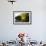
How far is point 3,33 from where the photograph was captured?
5.80 meters

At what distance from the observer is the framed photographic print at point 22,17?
227 inches

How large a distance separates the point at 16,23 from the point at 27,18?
49 centimetres

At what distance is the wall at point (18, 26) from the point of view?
5.74 m

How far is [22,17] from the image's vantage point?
5.81m

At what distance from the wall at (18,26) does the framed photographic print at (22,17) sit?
0.12 meters

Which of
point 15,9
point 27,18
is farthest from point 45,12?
point 15,9

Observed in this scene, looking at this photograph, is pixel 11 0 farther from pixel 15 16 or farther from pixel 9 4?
pixel 15 16

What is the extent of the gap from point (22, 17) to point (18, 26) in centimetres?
40

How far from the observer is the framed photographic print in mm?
5770

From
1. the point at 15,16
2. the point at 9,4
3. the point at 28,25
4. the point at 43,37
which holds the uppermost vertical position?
the point at 9,4

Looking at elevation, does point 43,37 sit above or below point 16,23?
below

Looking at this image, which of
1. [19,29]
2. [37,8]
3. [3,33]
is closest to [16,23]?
[19,29]

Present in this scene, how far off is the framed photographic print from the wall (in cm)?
12

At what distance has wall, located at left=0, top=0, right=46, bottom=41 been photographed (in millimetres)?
5738
